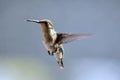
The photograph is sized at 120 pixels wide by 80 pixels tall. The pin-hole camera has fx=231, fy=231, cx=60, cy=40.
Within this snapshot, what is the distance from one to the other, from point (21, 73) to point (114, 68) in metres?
1.34

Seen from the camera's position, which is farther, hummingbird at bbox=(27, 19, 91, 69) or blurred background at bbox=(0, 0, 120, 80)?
blurred background at bbox=(0, 0, 120, 80)

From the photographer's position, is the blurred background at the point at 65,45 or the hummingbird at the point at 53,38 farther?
the blurred background at the point at 65,45

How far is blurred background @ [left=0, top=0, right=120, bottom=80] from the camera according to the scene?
328 centimetres

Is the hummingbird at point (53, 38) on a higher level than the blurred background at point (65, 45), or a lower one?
higher

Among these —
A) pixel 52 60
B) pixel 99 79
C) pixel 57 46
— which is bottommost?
pixel 99 79

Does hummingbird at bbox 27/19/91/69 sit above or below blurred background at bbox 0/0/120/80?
above

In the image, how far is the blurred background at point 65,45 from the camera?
3277mm

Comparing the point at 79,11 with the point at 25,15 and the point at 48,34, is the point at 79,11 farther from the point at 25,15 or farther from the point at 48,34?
the point at 48,34

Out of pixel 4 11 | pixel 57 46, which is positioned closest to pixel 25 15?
pixel 4 11

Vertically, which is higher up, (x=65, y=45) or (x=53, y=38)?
(x=53, y=38)

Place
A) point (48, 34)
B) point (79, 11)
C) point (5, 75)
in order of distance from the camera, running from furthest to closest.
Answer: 1. point (79, 11)
2. point (5, 75)
3. point (48, 34)

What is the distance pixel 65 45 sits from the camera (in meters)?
3.34

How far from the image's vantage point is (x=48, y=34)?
0.74 meters

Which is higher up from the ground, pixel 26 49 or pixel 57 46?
pixel 57 46
